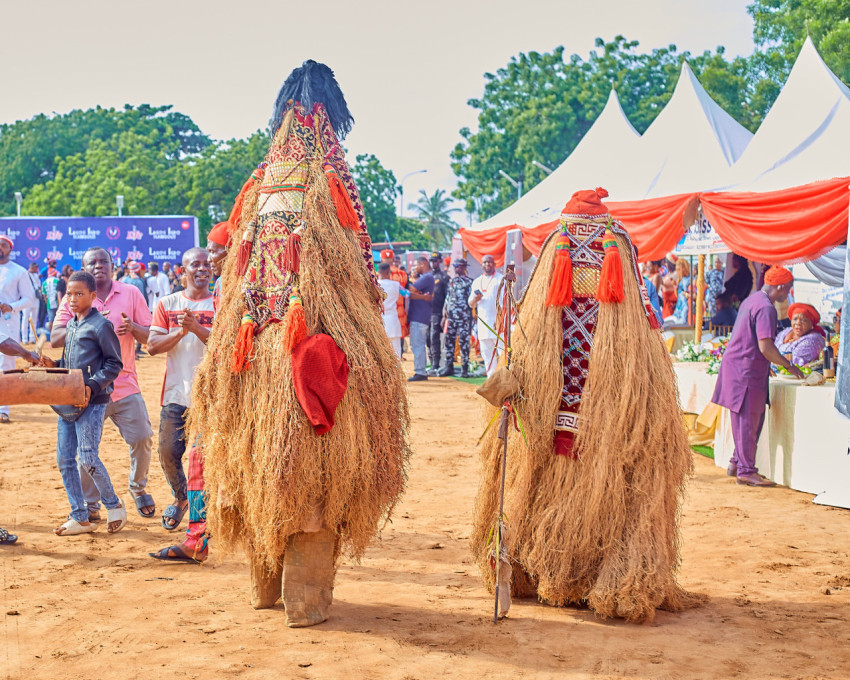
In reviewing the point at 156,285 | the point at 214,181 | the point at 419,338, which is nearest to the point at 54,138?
the point at 214,181

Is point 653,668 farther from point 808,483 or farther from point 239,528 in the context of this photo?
point 808,483

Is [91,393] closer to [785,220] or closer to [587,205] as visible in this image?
[587,205]

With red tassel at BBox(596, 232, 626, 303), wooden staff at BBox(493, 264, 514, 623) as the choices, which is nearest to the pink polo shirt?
wooden staff at BBox(493, 264, 514, 623)

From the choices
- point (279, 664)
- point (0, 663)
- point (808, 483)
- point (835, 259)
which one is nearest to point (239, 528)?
point (279, 664)

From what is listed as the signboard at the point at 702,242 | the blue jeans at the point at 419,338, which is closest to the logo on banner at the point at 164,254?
the blue jeans at the point at 419,338

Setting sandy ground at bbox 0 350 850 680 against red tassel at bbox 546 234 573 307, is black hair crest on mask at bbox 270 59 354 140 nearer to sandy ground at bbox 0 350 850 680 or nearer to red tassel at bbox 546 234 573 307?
red tassel at bbox 546 234 573 307

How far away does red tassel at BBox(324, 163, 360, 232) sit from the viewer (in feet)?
15.8

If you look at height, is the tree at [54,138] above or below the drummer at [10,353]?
above

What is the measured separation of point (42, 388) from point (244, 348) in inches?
37.9

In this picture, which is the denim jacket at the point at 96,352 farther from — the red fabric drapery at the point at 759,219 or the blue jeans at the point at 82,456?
the red fabric drapery at the point at 759,219

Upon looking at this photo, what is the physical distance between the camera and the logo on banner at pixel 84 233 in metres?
29.2

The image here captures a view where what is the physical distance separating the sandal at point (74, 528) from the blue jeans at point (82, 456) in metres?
0.04

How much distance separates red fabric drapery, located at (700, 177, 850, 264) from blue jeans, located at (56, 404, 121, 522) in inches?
254

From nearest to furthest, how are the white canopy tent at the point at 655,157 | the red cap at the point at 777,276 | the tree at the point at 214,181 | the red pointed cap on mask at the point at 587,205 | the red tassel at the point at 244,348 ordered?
the red tassel at the point at 244,348, the red pointed cap on mask at the point at 587,205, the red cap at the point at 777,276, the white canopy tent at the point at 655,157, the tree at the point at 214,181
